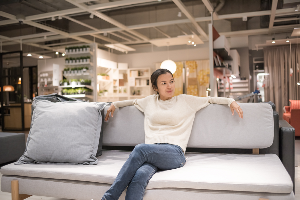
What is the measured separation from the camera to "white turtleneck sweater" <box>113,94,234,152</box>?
214cm

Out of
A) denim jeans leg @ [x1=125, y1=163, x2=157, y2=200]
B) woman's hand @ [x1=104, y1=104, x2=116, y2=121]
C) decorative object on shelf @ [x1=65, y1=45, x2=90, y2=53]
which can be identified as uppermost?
decorative object on shelf @ [x1=65, y1=45, x2=90, y2=53]

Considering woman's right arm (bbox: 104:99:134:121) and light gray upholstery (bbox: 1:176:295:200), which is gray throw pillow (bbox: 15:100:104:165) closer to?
woman's right arm (bbox: 104:99:134:121)

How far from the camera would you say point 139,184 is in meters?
1.68

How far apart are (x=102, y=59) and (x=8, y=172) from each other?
318 inches

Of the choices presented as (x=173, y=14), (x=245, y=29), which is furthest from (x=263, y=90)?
(x=173, y=14)

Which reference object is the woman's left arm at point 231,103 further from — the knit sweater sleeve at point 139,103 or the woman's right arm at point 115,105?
the woman's right arm at point 115,105

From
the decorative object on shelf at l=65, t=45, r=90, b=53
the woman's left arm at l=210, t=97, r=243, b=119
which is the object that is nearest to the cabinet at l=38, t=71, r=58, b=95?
the decorative object on shelf at l=65, t=45, r=90, b=53

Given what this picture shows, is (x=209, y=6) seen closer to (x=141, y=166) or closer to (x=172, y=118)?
(x=172, y=118)

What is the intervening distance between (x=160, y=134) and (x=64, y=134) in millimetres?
797

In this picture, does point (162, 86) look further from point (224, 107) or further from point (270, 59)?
point (270, 59)

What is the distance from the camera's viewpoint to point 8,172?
2.16 m

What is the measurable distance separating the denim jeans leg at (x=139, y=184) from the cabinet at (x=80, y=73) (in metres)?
7.12

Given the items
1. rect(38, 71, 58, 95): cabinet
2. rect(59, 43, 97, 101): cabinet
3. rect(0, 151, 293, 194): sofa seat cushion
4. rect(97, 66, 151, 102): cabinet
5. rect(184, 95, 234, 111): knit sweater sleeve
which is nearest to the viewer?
rect(0, 151, 293, 194): sofa seat cushion

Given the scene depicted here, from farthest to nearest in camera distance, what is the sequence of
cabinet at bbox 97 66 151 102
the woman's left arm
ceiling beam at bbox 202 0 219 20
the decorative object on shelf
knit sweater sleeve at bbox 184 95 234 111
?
1. cabinet at bbox 97 66 151 102
2. the decorative object on shelf
3. ceiling beam at bbox 202 0 219 20
4. knit sweater sleeve at bbox 184 95 234 111
5. the woman's left arm
